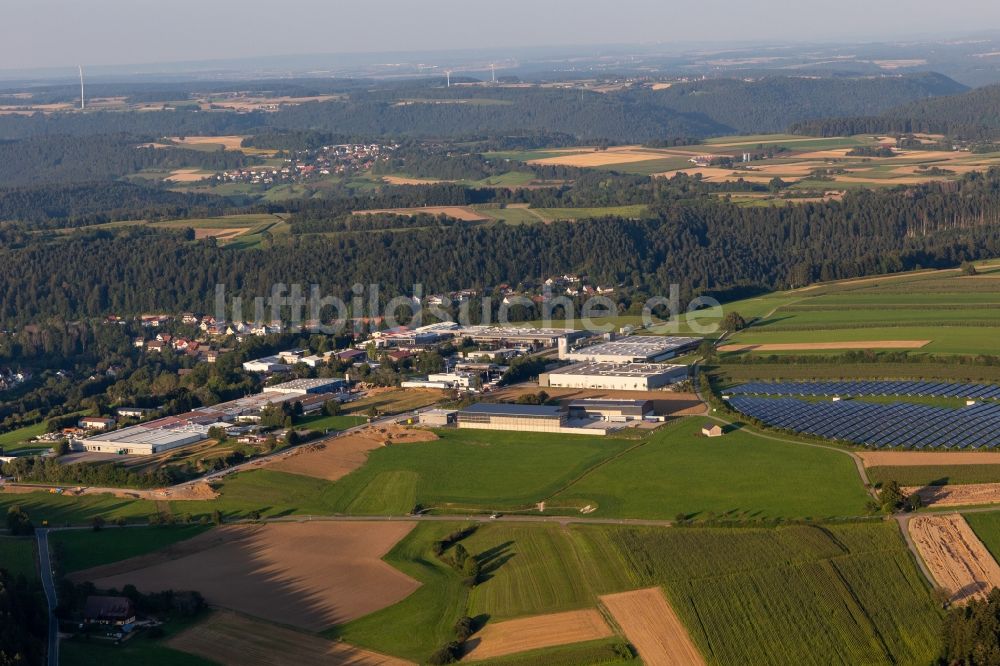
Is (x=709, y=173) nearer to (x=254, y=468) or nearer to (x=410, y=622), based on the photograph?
(x=254, y=468)

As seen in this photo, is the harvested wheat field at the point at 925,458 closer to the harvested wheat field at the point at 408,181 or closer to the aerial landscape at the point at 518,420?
the aerial landscape at the point at 518,420

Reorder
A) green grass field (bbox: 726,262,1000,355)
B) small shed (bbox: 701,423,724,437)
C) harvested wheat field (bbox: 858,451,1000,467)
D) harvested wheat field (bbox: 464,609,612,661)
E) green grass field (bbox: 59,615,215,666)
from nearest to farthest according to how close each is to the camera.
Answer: green grass field (bbox: 59,615,215,666)
harvested wheat field (bbox: 464,609,612,661)
harvested wheat field (bbox: 858,451,1000,467)
small shed (bbox: 701,423,724,437)
green grass field (bbox: 726,262,1000,355)

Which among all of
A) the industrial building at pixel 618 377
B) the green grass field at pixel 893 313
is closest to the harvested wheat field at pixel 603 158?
the green grass field at pixel 893 313

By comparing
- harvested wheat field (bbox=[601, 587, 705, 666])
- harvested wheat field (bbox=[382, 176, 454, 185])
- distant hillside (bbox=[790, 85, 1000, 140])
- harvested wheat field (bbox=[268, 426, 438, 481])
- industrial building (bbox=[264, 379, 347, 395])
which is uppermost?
distant hillside (bbox=[790, 85, 1000, 140])

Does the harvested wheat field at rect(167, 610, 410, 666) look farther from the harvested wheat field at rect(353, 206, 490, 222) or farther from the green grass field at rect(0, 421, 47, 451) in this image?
the harvested wheat field at rect(353, 206, 490, 222)

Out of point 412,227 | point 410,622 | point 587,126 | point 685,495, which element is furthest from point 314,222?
point 587,126

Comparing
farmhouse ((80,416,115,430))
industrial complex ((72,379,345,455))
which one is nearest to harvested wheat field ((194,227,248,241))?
industrial complex ((72,379,345,455))
